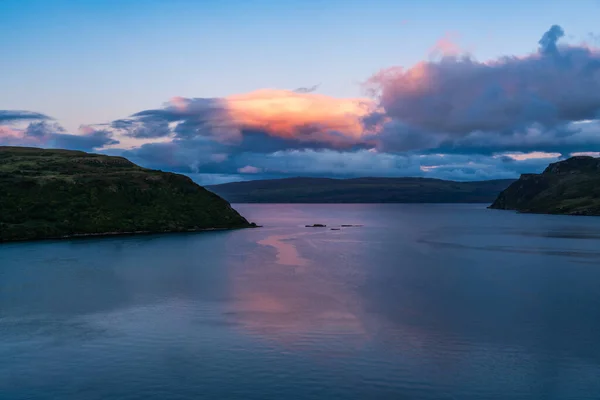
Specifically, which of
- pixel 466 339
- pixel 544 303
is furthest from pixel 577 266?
pixel 466 339

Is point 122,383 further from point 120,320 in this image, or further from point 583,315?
point 583,315

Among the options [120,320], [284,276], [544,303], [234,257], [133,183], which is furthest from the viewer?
[133,183]

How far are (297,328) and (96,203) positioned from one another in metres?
129

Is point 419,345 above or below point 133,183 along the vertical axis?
below

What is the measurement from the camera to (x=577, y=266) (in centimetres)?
9475

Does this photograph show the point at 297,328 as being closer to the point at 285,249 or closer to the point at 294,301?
the point at 294,301

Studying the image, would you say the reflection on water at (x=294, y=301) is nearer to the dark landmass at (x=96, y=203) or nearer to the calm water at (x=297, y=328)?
the calm water at (x=297, y=328)

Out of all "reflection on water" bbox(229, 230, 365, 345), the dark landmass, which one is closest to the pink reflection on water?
"reflection on water" bbox(229, 230, 365, 345)

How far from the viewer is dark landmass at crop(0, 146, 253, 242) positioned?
145m

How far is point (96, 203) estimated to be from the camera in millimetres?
160875

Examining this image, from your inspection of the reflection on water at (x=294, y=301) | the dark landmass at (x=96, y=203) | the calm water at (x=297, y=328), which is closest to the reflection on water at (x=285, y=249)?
the reflection on water at (x=294, y=301)

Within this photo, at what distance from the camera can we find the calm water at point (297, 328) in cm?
3444

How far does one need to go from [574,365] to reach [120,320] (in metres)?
41.2

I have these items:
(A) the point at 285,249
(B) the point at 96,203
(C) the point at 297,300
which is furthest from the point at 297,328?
(B) the point at 96,203
